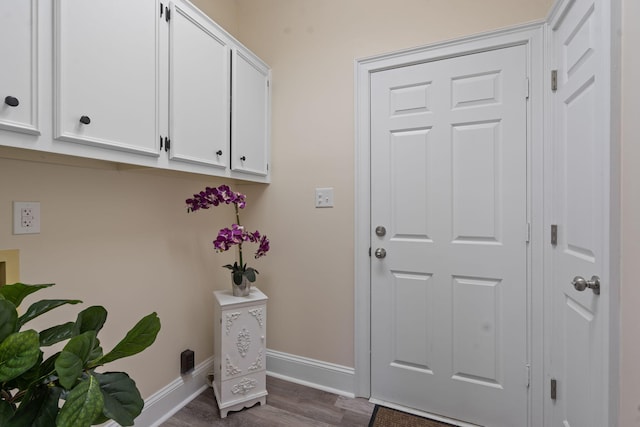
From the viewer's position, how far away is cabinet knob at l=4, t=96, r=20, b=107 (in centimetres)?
→ 85

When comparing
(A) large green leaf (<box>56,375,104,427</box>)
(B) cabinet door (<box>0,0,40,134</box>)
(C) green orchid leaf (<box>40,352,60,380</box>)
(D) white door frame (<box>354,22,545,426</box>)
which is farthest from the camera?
(D) white door frame (<box>354,22,545,426</box>)

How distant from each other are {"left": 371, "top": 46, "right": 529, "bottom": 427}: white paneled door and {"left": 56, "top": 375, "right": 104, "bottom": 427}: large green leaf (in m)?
1.52

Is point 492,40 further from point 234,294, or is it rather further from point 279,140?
point 234,294

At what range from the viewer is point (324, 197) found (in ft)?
6.53

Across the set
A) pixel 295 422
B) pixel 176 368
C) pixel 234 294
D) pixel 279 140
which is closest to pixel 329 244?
pixel 234 294

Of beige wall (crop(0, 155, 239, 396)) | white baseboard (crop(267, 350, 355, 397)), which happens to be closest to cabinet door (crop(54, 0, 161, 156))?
beige wall (crop(0, 155, 239, 396))

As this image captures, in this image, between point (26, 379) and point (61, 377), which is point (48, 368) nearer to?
point (26, 379)

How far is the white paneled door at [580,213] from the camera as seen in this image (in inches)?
39.4

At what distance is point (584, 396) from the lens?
115cm

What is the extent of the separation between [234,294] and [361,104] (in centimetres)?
137

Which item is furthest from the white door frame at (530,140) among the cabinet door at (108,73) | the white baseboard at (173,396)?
the cabinet door at (108,73)

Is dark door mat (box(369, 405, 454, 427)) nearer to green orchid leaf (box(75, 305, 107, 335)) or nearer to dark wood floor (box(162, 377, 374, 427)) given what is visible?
dark wood floor (box(162, 377, 374, 427))

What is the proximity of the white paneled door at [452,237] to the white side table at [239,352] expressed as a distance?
684 millimetres

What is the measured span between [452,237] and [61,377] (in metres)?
1.65
